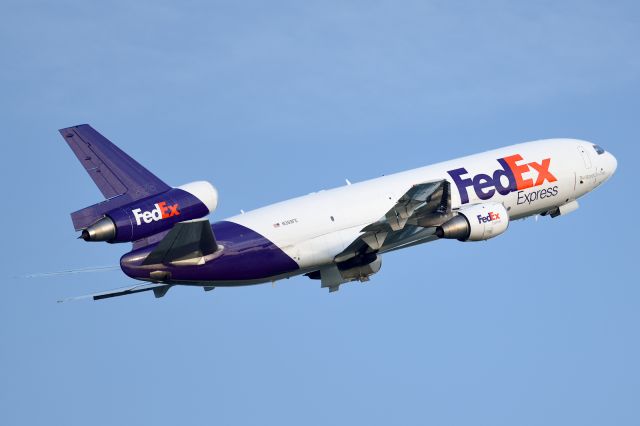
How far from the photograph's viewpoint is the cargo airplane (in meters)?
47.4

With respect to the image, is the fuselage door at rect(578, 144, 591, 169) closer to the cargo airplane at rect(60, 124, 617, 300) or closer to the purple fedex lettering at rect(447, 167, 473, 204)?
the cargo airplane at rect(60, 124, 617, 300)

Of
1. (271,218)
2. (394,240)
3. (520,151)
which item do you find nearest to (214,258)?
(271,218)

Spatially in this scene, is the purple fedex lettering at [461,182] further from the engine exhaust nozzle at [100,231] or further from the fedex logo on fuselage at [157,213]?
the engine exhaust nozzle at [100,231]

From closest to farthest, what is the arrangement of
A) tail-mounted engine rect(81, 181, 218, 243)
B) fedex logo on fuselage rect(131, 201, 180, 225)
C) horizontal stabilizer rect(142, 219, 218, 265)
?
horizontal stabilizer rect(142, 219, 218, 265), tail-mounted engine rect(81, 181, 218, 243), fedex logo on fuselage rect(131, 201, 180, 225)

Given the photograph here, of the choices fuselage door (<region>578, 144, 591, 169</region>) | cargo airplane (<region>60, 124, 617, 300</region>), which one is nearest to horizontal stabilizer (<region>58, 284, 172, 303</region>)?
cargo airplane (<region>60, 124, 617, 300</region>)

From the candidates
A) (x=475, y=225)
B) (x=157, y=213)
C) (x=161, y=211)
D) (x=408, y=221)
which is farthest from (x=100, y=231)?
(x=475, y=225)

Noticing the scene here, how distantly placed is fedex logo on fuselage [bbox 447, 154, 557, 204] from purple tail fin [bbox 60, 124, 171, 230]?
1359 centimetres

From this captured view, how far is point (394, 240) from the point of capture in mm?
52688

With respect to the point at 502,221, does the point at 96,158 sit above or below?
above

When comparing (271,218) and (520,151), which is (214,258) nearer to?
(271,218)

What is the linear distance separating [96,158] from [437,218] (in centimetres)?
1454

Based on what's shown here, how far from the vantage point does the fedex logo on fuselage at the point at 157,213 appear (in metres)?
46.9

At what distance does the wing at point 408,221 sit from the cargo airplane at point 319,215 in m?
0.05

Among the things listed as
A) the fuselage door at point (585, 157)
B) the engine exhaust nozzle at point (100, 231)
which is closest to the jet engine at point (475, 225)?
the fuselage door at point (585, 157)
